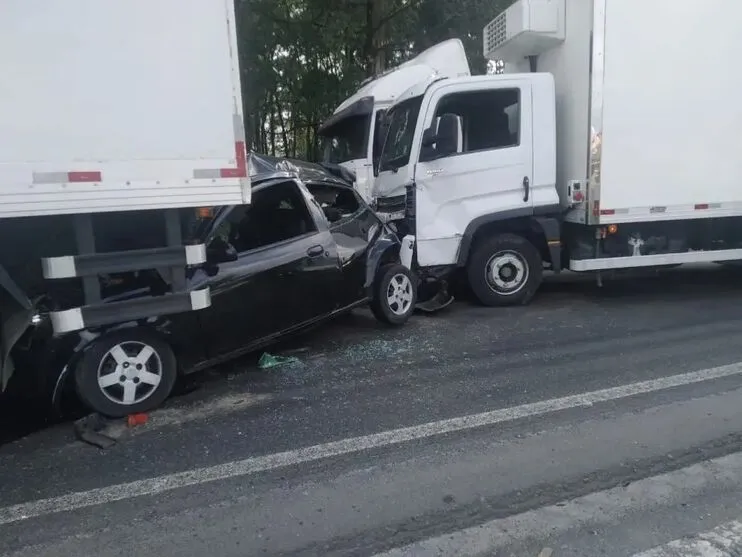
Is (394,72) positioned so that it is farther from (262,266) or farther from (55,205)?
(55,205)

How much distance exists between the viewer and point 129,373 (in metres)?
4.51

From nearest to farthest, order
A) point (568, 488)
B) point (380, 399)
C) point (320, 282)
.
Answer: point (568, 488) → point (380, 399) → point (320, 282)

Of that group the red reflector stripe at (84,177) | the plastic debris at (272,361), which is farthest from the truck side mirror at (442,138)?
the red reflector stripe at (84,177)

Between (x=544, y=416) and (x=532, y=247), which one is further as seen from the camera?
(x=532, y=247)

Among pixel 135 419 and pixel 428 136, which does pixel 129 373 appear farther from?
pixel 428 136

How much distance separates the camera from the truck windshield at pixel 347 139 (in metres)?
9.85

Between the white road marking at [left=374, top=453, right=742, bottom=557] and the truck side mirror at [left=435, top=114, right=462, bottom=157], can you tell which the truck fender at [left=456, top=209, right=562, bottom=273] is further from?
the white road marking at [left=374, top=453, right=742, bottom=557]

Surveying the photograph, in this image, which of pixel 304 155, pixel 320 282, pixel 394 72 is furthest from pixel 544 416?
pixel 304 155

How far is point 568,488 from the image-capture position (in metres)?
3.40

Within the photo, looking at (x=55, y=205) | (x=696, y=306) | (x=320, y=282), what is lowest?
(x=696, y=306)

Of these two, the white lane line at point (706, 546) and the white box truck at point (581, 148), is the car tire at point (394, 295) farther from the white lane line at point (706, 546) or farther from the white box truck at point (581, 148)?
the white lane line at point (706, 546)

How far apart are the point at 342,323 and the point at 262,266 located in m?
2.17

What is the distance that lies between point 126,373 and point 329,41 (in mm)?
11021

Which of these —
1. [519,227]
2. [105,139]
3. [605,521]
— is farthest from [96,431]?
[519,227]
